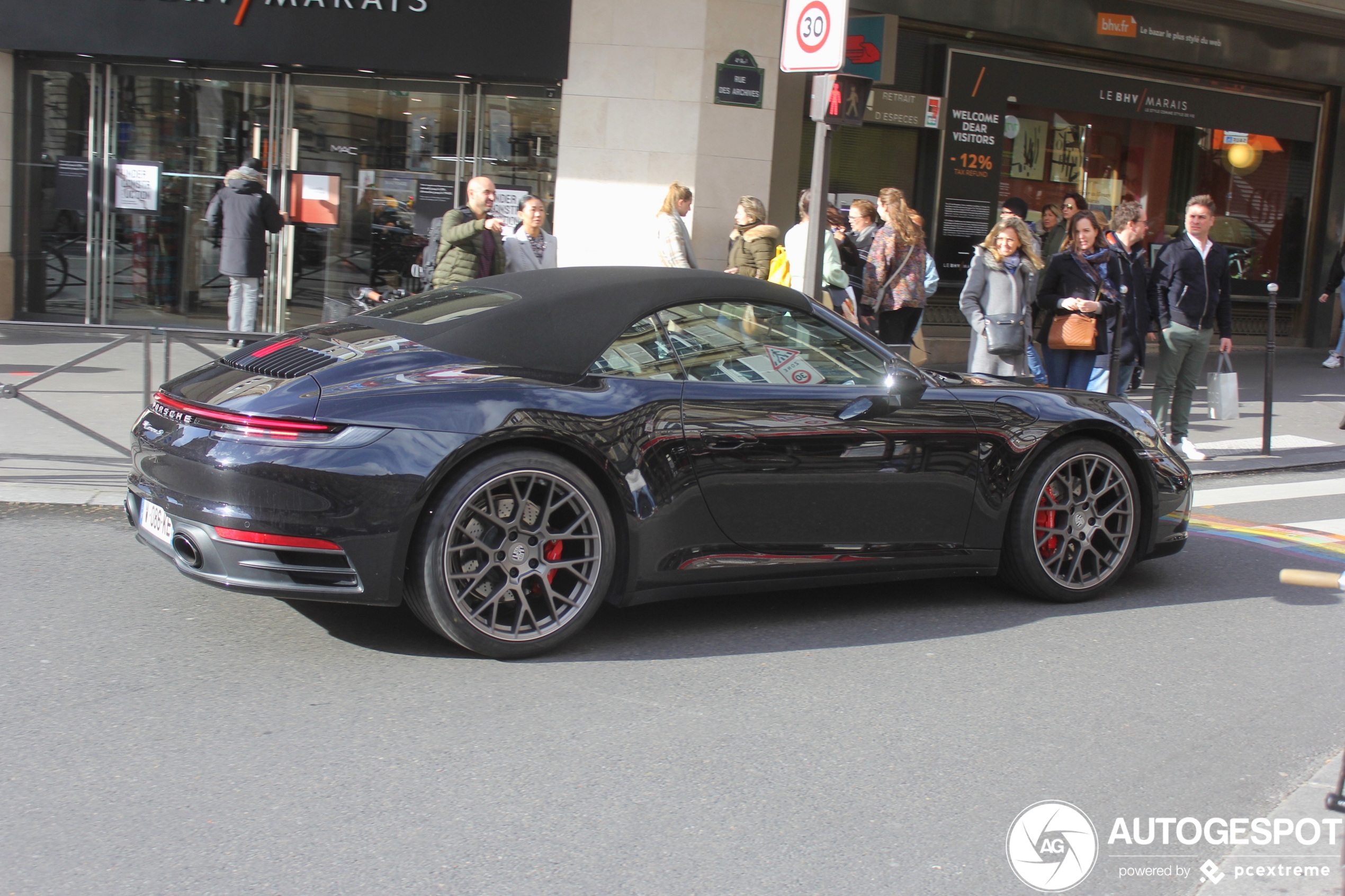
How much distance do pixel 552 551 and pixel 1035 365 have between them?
272 inches

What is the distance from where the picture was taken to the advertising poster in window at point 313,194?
538 inches

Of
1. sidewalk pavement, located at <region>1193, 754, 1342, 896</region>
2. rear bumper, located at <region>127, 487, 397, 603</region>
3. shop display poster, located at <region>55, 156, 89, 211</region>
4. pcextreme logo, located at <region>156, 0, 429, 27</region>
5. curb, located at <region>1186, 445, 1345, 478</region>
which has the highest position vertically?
pcextreme logo, located at <region>156, 0, 429, 27</region>

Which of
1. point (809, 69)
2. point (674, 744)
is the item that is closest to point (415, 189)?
point (809, 69)

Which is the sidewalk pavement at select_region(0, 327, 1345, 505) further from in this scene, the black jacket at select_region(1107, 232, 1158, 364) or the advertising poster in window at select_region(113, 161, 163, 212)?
the advertising poster in window at select_region(113, 161, 163, 212)

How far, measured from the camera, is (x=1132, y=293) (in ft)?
32.5

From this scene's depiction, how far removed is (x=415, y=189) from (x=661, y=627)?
949 centimetres

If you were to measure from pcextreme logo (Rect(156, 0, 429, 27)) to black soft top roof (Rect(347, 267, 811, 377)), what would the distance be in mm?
8492

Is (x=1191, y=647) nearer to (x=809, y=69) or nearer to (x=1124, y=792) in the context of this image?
(x=1124, y=792)

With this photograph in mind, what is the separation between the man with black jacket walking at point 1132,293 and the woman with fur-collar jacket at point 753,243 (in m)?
2.66

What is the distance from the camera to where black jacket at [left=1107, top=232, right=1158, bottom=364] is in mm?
9758

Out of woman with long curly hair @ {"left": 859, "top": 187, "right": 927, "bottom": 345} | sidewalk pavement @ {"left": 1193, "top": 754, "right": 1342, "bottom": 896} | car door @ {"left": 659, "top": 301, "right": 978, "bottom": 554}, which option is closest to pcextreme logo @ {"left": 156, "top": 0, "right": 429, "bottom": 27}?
woman with long curly hair @ {"left": 859, "top": 187, "right": 927, "bottom": 345}

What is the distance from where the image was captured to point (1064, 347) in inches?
366

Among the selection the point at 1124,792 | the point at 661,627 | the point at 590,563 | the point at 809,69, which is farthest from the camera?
the point at 809,69

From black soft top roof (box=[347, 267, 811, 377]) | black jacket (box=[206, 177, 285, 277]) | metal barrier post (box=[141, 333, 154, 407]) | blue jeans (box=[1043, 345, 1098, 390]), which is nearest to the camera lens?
black soft top roof (box=[347, 267, 811, 377])
